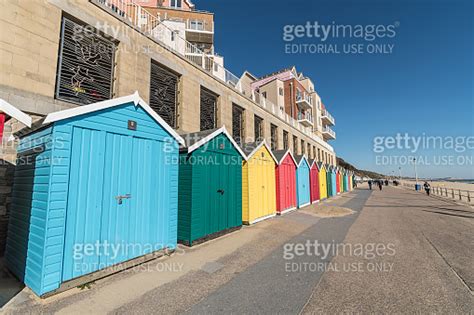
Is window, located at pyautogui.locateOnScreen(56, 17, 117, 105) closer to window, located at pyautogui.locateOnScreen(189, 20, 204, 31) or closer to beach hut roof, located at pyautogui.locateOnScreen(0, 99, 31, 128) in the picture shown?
beach hut roof, located at pyautogui.locateOnScreen(0, 99, 31, 128)

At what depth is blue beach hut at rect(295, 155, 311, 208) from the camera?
13355mm

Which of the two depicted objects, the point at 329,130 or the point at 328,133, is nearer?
the point at 328,133

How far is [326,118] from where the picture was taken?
140ft

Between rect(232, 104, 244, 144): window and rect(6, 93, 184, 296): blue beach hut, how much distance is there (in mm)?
9526

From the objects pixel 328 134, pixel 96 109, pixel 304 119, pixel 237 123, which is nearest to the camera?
pixel 96 109

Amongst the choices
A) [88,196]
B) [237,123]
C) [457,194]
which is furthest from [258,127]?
[457,194]

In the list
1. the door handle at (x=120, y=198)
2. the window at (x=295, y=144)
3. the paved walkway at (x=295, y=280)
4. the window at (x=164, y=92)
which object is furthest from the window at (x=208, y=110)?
the window at (x=295, y=144)

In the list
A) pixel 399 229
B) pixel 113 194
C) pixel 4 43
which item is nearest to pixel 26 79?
pixel 4 43

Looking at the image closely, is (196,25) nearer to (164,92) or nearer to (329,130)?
(164,92)

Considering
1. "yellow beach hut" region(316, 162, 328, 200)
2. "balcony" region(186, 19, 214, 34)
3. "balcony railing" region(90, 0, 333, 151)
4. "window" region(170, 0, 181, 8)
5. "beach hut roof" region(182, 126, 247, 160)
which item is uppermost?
"window" region(170, 0, 181, 8)

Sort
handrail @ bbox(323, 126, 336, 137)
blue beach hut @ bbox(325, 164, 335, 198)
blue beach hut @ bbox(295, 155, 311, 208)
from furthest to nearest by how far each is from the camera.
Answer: handrail @ bbox(323, 126, 336, 137) < blue beach hut @ bbox(325, 164, 335, 198) < blue beach hut @ bbox(295, 155, 311, 208)

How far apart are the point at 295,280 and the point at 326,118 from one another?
4373cm

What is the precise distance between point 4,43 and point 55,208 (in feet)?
15.5

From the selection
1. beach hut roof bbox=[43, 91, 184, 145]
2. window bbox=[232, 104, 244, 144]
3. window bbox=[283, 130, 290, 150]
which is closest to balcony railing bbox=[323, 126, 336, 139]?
window bbox=[283, 130, 290, 150]
